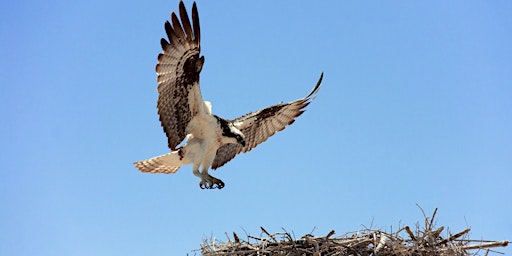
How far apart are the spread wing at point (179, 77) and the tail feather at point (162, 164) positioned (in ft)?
0.49

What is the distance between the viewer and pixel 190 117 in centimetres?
848

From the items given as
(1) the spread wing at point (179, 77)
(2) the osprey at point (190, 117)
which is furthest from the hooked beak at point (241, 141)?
(1) the spread wing at point (179, 77)

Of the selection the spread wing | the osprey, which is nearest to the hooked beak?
the osprey

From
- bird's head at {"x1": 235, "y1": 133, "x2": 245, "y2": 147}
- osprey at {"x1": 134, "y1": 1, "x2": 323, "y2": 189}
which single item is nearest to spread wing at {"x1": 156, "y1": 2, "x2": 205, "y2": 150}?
osprey at {"x1": 134, "y1": 1, "x2": 323, "y2": 189}

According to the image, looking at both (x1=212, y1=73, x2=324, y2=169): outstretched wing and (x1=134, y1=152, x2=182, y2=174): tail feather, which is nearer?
(x1=134, y1=152, x2=182, y2=174): tail feather

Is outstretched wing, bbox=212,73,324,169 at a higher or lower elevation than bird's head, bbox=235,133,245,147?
higher

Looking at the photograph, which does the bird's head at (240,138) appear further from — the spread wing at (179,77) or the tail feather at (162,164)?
the tail feather at (162,164)

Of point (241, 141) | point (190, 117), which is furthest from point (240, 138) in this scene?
point (190, 117)

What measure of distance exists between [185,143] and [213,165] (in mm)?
791

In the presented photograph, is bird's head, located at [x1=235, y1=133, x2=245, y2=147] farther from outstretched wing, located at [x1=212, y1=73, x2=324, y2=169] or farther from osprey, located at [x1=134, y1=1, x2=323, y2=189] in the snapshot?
outstretched wing, located at [x1=212, y1=73, x2=324, y2=169]

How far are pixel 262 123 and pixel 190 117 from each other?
1.24 m

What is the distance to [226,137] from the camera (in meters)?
8.55

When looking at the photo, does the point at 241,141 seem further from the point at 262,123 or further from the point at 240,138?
the point at 262,123

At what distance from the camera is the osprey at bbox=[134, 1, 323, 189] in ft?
26.2
